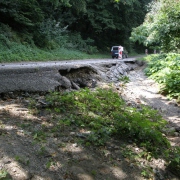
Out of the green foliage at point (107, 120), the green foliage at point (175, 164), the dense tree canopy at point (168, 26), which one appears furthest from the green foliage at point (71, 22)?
the green foliage at point (175, 164)

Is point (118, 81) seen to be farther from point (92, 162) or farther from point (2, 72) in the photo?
point (92, 162)

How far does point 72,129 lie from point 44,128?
1.87 ft

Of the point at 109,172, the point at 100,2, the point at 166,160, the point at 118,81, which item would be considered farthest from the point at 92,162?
the point at 100,2

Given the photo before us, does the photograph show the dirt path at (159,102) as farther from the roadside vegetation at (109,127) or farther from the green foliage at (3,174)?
the green foliage at (3,174)

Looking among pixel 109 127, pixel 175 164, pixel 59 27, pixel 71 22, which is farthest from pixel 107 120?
pixel 71 22

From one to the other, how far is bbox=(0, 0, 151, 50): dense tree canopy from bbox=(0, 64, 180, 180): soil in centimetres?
1342

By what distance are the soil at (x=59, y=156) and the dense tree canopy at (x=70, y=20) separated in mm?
13425

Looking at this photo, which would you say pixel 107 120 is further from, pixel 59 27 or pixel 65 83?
pixel 59 27

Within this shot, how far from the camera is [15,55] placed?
14.5 metres

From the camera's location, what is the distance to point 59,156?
11.9 feet

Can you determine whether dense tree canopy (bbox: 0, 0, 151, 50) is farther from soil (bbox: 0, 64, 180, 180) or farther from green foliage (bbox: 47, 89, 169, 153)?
soil (bbox: 0, 64, 180, 180)

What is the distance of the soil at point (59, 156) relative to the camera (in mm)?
3188

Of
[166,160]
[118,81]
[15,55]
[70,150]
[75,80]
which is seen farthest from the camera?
[15,55]

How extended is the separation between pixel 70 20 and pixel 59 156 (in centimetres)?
2859
